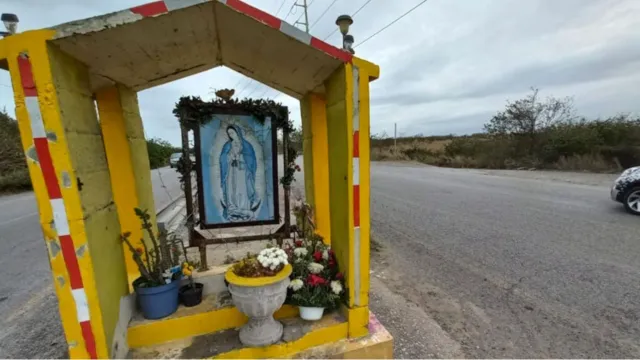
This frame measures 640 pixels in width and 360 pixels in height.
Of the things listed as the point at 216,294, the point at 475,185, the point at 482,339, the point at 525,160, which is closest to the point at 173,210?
the point at 216,294

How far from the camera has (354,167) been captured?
83.5 inches

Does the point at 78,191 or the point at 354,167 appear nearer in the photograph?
the point at 78,191

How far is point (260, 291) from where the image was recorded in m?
2.00

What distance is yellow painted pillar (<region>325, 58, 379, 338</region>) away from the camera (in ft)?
6.82

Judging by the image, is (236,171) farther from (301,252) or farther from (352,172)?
(352,172)

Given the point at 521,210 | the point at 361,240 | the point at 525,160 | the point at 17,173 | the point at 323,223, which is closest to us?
the point at 361,240

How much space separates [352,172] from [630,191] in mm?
7712

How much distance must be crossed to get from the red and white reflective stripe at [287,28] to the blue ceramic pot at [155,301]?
2.03 meters

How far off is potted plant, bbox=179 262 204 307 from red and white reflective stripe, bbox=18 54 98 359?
74cm

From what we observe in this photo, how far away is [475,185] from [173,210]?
32.4 feet

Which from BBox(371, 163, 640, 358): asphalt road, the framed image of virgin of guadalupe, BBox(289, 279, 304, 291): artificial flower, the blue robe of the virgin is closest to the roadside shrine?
BBox(289, 279, 304, 291): artificial flower

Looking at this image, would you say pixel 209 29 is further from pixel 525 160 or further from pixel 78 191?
pixel 525 160

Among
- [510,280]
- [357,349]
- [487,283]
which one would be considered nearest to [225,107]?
[357,349]

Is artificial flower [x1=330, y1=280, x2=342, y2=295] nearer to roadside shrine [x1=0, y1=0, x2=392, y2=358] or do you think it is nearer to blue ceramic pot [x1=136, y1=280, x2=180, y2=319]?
roadside shrine [x1=0, y1=0, x2=392, y2=358]
